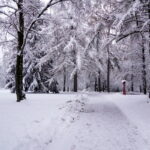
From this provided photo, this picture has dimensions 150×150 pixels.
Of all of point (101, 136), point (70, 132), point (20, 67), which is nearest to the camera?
point (101, 136)

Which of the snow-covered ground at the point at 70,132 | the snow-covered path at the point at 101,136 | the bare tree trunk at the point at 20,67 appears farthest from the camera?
the bare tree trunk at the point at 20,67

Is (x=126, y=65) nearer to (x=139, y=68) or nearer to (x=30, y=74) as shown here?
(x=139, y=68)

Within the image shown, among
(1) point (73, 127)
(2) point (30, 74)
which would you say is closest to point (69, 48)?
(2) point (30, 74)

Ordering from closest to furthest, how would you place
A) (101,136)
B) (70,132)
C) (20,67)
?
(101,136), (70,132), (20,67)

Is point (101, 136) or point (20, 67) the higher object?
point (20, 67)

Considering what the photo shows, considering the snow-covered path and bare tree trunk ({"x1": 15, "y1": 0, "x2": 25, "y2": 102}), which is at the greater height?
bare tree trunk ({"x1": 15, "y1": 0, "x2": 25, "y2": 102})

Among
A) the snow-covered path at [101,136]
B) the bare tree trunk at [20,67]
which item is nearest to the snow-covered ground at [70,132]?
the snow-covered path at [101,136]

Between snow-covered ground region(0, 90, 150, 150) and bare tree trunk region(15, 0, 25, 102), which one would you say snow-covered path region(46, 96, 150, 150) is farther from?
bare tree trunk region(15, 0, 25, 102)

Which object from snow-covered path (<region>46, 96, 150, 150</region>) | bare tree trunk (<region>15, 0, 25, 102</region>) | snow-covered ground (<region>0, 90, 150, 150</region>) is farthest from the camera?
bare tree trunk (<region>15, 0, 25, 102</region>)

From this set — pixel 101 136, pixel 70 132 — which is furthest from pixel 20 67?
pixel 101 136

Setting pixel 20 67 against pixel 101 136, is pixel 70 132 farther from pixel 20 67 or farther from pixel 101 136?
pixel 20 67

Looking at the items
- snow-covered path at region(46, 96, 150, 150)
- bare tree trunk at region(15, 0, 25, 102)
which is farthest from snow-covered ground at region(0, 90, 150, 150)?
bare tree trunk at region(15, 0, 25, 102)

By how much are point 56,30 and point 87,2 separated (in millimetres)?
2832

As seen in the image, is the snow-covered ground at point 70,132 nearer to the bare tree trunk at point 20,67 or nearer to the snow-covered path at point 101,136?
the snow-covered path at point 101,136
